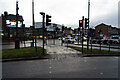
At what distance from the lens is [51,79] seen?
4.55 m

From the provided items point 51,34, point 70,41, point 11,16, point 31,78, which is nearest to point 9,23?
point 70,41

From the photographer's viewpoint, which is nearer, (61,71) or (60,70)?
(61,71)

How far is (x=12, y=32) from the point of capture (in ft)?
195

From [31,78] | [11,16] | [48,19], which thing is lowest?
[31,78]

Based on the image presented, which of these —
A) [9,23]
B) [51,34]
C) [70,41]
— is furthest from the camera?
[51,34]

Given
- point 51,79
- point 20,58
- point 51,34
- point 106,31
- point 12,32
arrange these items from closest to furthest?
point 51,79 → point 20,58 → point 12,32 → point 106,31 → point 51,34

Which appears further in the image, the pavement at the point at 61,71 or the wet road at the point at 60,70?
the wet road at the point at 60,70

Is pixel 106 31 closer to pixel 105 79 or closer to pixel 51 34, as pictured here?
pixel 51 34

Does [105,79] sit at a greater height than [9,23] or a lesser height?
lesser

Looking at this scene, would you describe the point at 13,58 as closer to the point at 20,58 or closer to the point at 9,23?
the point at 20,58

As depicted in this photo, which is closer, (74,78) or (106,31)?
(74,78)

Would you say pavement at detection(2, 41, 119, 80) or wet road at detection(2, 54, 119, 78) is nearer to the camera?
pavement at detection(2, 41, 119, 80)

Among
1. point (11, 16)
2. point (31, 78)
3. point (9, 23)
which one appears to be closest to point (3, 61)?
point (31, 78)

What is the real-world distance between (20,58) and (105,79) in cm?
672
